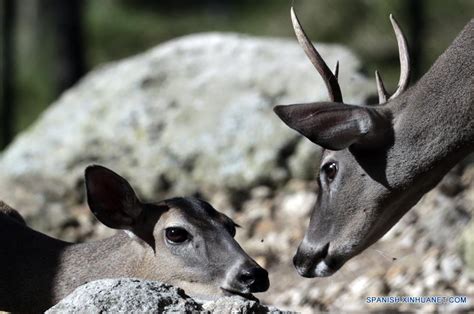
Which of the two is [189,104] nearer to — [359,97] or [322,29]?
[359,97]

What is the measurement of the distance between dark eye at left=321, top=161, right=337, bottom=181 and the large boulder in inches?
63.4

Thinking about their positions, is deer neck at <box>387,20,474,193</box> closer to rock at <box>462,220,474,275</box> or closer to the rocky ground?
rock at <box>462,220,474,275</box>

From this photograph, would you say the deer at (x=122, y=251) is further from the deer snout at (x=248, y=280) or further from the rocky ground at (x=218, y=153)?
the rocky ground at (x=218, y=153)

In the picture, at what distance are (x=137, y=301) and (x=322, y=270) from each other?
1887 mm

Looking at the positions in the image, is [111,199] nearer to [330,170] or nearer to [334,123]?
[330,170]

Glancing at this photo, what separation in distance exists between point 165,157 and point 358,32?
11583 mm

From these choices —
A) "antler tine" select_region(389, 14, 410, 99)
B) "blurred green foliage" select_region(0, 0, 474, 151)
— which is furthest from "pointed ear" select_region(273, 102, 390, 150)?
"blurred green foliage" select_region(0, 0, 474, 151)

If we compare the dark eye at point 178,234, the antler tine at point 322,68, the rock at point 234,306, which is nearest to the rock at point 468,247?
the antler tine at point 322,68

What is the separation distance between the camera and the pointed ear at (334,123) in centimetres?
725

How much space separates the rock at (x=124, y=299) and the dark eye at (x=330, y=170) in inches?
69.3

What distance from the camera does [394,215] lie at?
793 centimetres

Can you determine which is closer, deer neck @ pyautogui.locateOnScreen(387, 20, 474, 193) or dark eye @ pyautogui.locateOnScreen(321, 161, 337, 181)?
deer neck @ pyautogui.locateOnScreen(387, 20, 474, 193)

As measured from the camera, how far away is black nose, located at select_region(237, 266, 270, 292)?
24.2 ft

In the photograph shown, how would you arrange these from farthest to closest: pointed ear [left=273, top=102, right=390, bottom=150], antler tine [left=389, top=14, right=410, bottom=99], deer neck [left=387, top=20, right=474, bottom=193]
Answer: antler tine [left=389, top=14, right=410, bottom=99] → deer neck [left=387, top=20, right=474, bottom=193] → pointed ear [left=273, top=102, right=390, bottom=150]
